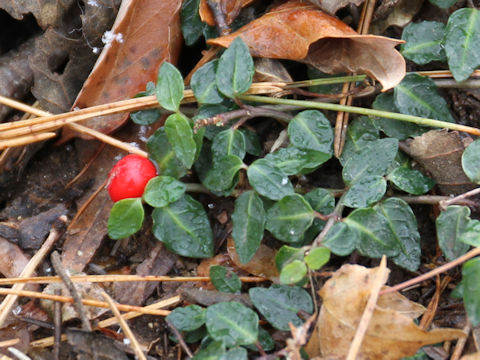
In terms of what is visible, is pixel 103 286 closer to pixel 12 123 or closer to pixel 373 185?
pixel 12 123

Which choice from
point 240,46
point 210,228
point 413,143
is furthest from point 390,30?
point 210,228

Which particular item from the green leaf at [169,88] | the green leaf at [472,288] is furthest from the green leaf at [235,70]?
the green leaf at [472,288]

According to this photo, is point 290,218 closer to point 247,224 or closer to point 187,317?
point 247,224

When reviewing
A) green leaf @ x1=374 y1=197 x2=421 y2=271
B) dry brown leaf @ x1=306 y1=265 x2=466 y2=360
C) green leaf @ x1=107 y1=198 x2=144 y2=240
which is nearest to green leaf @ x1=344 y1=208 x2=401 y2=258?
green leaf @ x1=374 y1=197 x2=421 y2=271

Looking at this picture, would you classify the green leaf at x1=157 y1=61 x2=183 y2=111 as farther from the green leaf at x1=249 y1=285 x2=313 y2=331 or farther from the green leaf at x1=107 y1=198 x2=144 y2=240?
the green leaf at x1=249 y1=285 x2=313 y2=331

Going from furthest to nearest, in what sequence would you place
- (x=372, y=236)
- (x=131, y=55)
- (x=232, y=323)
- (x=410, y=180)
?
(x=131, y=55)
(x=410, y=180)
(x=372, y=236)
(x=232, y=323)

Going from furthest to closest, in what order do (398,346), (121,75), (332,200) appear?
(121,75) → (332,200) → (398,346)

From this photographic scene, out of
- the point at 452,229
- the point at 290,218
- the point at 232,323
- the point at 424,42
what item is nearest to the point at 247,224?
the point at 290,218
